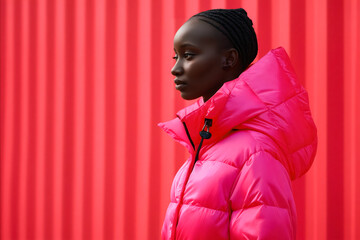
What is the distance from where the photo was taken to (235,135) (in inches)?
35.5

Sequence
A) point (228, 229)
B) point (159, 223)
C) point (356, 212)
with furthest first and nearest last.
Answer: point (159, 223) → point (356, 212) → point (228, 229)

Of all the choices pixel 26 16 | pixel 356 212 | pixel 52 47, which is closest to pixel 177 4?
pixel 52 47

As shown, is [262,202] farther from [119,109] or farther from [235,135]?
[119,109]

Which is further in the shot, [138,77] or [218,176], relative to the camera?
[138,77]

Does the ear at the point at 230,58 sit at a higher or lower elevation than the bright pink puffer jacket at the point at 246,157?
higher

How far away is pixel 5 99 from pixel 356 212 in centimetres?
169

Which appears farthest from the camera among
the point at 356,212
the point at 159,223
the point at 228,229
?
the point at 159,223

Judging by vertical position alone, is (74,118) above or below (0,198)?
above

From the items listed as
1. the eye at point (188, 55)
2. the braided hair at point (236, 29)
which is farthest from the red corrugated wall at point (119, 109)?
the eye at point (188, 55)

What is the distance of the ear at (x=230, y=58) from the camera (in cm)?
95

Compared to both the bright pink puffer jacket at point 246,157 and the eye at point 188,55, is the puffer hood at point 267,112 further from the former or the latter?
the eye at point 188,55

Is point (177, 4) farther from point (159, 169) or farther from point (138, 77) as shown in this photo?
point (159, 169)

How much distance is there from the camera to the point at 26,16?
2090 millimetres

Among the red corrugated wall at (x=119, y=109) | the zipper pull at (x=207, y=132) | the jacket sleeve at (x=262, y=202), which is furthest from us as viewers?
the red corrugated wall at (x=119, y=109)
